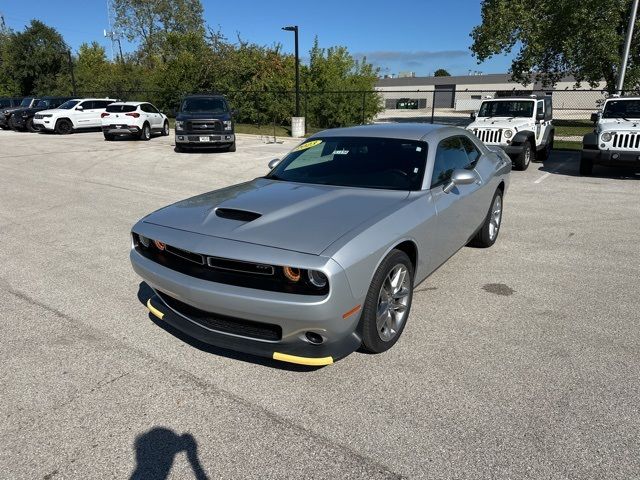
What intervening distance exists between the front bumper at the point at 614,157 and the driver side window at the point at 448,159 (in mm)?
6621

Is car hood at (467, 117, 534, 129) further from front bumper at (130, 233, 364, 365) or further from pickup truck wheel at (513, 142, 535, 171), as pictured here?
front bumper at (130, 233, 364, 365)

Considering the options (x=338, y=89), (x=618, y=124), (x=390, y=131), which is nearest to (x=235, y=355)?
(x=390, y=131)

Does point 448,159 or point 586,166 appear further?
point 586,166

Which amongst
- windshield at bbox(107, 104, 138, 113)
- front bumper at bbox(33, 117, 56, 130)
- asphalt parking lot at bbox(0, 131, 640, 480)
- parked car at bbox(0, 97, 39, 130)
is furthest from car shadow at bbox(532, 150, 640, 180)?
parked car at bbox(0, 97, 39, 130)

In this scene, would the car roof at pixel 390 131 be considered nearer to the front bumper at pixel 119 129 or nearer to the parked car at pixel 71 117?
the front bumper at pixel 119 129

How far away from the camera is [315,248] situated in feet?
8.94

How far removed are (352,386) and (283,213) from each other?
4.07 ft

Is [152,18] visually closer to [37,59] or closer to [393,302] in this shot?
[37,59]

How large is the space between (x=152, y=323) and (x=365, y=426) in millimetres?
2080

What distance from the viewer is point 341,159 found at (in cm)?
431

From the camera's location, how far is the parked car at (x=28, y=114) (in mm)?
25547

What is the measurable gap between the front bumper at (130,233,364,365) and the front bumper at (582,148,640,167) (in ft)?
30.5

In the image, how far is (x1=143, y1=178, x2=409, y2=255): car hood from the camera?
2.89m

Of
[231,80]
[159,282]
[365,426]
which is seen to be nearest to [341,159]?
[159,282]
